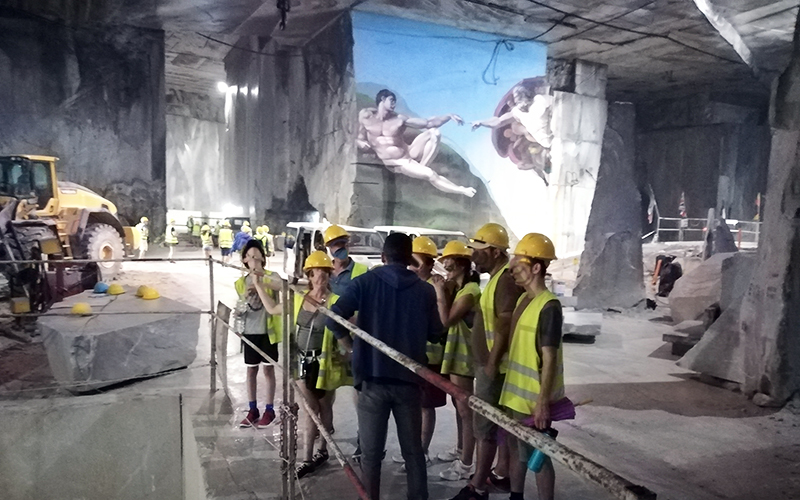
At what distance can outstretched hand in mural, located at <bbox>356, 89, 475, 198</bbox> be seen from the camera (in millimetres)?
12281

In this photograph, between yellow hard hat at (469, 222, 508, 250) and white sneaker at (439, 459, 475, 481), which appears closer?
yellow hard hat at (469, 222, 508, 250)

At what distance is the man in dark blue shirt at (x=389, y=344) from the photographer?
2.87 meters

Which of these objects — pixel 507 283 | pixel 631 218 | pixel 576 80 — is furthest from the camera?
pixel 576 80

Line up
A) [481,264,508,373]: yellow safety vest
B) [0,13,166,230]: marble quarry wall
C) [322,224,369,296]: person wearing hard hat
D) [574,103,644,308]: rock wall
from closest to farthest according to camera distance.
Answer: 1. [481,264,508,373]: yellow safety vest
2. [322,224,369,296]: person wearing hard hat
3. [574,103,644,308]: rock wall
4. [0,13,166,230]: marble quarry wall

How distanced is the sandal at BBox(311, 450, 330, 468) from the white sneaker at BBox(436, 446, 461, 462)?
0.81 m

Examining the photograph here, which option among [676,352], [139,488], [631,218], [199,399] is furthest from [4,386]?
[631,218]

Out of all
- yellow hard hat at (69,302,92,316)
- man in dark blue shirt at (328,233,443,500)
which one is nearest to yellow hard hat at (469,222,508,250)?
man in dark blue shirt at (328,233,443,500)

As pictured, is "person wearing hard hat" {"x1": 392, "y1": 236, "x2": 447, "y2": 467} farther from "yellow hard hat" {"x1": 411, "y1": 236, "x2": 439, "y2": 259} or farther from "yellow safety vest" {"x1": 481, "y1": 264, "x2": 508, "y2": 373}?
"yellow safety vest" {"x1": 481, "y1": 264, "x2": 508, "y2": 373}

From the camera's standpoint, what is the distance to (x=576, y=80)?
16234 mm

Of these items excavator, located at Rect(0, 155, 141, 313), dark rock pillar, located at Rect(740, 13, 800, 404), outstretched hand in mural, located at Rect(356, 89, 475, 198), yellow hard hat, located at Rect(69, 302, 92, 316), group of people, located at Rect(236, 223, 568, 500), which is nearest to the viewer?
group of people, located at Rect(236, 223, 568, 500)

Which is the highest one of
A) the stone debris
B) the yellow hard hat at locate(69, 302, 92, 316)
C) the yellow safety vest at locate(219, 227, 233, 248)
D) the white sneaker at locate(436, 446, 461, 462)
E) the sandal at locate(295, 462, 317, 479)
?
the yellow safety vest at locate(219, 227, 233, 248)

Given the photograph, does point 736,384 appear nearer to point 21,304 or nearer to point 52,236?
point 21,304

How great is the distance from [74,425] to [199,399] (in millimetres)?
1278

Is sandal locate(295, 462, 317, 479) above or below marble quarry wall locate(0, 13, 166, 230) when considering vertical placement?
below
